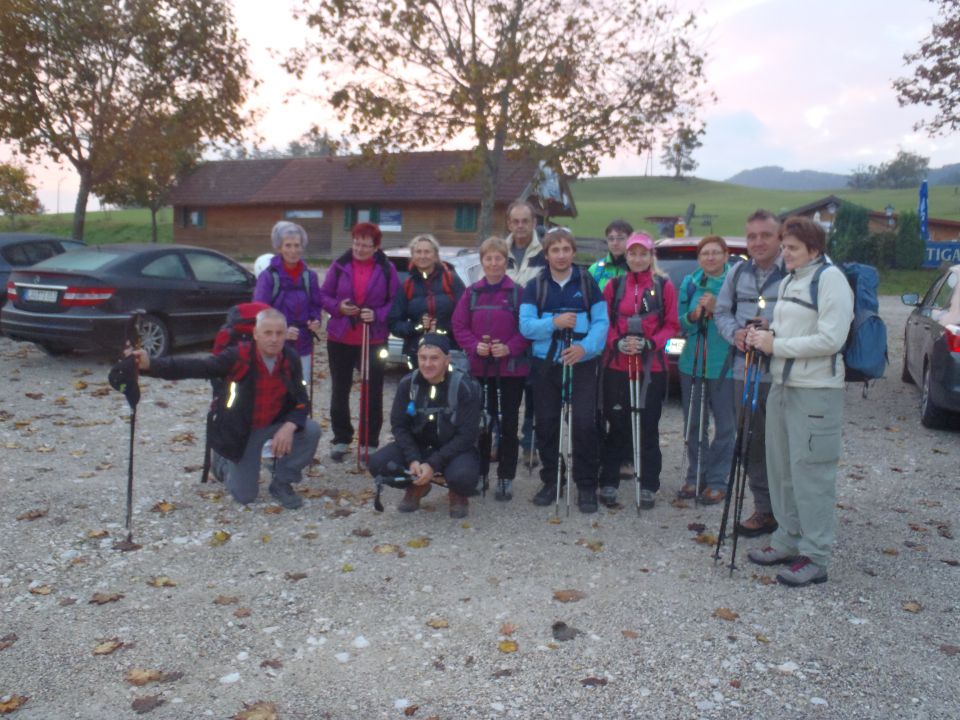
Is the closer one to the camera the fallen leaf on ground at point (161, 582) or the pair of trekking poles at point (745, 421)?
the fallen leaf on ground at point (161, 582)

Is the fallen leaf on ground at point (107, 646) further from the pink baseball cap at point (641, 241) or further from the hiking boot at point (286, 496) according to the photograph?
the pink baseball cap at point (641, 241)

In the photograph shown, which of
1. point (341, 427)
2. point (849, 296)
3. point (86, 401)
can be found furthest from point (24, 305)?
point (849, 296)

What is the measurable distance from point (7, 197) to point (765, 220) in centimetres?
5296

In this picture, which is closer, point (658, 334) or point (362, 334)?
point (658, 334)

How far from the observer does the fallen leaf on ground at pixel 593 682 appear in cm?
366

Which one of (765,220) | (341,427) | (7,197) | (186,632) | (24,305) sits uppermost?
(7,197)

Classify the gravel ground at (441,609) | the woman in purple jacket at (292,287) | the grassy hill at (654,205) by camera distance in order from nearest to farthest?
1. the gravel ground at (441,609)
2. the woman in purple jacket at (292,287)
3. the grassy hill at (654,205)

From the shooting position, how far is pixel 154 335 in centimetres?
1085

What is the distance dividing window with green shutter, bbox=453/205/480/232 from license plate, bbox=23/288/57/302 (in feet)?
97.1

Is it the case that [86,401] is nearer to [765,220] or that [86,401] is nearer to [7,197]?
[765,220]

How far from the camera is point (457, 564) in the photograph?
4980 mm

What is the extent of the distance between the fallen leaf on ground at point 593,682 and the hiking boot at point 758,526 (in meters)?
2.08

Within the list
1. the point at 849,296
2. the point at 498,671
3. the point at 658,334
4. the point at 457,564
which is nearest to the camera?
the point at 498,671

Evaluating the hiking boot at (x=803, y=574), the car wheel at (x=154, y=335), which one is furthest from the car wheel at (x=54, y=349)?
the hiking boot at (x=803, y=574)
